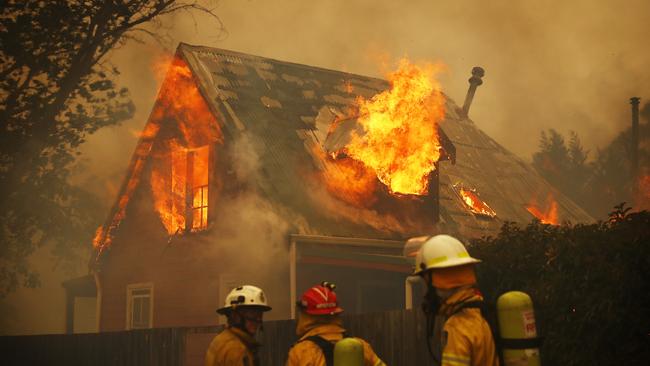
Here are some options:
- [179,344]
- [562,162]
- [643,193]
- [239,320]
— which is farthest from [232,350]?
[562,162]

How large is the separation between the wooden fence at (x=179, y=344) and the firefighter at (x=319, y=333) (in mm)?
2227

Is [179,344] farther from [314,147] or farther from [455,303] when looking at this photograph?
[455,303]

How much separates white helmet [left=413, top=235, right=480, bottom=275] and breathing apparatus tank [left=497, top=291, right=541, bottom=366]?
0.32 metres

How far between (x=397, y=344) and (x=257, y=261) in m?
7.36

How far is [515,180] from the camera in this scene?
68.9 ft

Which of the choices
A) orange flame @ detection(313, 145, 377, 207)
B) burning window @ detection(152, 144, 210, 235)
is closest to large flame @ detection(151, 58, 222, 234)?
burning window @ detection(152, 144, 210, 235)

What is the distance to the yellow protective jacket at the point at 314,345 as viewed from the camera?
585 cm

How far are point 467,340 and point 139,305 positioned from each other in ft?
51.4

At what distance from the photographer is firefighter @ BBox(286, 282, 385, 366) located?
588cm

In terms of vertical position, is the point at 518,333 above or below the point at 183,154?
below

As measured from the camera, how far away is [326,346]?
5.95 m

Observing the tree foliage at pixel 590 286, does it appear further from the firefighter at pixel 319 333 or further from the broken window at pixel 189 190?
the broken window at pixel 189 190

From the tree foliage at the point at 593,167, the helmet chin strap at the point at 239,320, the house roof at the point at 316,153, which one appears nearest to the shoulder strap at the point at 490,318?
the helmet chin strap at the point at 239,320

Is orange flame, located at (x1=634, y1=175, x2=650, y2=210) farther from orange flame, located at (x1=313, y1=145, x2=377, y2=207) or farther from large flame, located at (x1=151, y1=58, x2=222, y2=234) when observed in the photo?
large flame, located at (x1=151, y1=58, x2=222, y2=234)
